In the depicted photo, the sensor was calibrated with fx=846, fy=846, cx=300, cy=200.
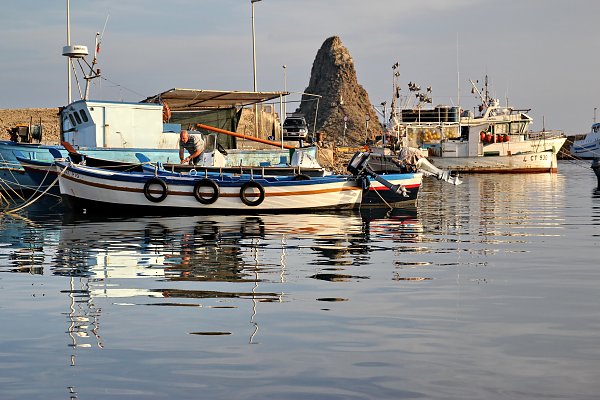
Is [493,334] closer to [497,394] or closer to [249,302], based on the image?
[497,394]

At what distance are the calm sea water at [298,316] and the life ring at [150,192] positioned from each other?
5.15m

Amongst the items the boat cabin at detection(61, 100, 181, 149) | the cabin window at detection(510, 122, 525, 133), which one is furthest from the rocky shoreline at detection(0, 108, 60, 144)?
the cabin window at detection(510, 122, 525, 133)

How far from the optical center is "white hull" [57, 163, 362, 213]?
82.5 feet

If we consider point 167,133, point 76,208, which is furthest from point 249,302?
point 167,133

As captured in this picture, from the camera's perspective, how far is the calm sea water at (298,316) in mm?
6910

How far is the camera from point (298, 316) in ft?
31.8

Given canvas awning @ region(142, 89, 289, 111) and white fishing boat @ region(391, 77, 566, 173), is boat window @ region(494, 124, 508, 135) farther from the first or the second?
canvas awning @ region(142, 89, 289, 111)

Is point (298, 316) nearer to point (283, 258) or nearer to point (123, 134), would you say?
point (283, 258)

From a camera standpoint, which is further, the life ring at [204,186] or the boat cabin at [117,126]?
the boat cabin at [117,126]

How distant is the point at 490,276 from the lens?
517 inches

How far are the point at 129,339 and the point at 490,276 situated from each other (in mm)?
6604

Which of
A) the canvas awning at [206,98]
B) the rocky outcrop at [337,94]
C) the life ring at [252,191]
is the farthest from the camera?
the rocky outcrop at [337,94]

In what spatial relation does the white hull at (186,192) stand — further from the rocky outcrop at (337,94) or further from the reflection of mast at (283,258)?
the rocky outcrop at (337,94)

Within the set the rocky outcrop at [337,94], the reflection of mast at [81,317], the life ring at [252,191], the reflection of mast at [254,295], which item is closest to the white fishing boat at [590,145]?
the rocky outcrop at [337,94]
